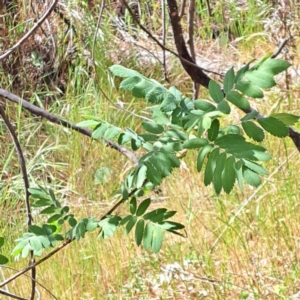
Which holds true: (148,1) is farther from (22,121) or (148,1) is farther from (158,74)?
(22,121)

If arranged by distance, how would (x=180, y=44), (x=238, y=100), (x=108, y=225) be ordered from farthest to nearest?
(x=180, y=44), (x=108, y=225), (x=238, y=100)

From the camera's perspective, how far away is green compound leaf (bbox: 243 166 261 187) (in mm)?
829

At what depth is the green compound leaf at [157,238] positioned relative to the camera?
3.32 feet

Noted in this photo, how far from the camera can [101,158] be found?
3.06 m

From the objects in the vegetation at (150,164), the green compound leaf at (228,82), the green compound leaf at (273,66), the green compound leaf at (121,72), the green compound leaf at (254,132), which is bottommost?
the vegetation at (150,164)

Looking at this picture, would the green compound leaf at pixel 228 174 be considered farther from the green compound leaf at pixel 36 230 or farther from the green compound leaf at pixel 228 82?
the green compound leaf at pixel 36 230

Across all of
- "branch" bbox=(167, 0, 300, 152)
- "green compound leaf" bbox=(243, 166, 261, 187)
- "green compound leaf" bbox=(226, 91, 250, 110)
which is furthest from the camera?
"branch" bbox=(167, 0, 300, 152)

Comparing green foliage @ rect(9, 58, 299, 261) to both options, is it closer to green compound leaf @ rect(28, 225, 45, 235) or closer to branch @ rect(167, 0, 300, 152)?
green compound leaf @ rect(28, 225, 45, 235)

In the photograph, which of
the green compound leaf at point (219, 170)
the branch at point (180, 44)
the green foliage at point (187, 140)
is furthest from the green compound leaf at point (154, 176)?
the branch at point (180, 44)

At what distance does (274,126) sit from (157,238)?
30cm

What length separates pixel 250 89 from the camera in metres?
0.92

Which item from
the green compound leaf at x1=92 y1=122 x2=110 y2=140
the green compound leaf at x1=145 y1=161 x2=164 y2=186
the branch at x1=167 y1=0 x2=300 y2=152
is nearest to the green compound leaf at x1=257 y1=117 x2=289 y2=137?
the green compound leaf at x1=145 y1=161 x2=164 y2=186

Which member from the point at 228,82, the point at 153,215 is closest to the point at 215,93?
the point at 228,82

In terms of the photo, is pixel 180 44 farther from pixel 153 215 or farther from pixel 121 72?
pixel 153 215
